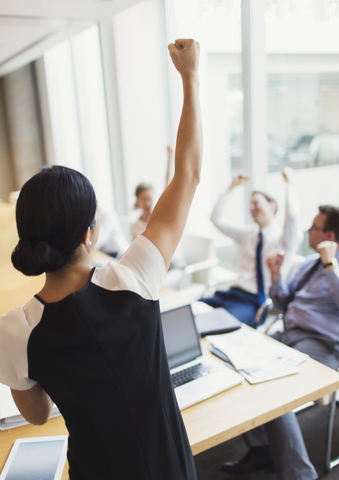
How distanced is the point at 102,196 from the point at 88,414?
5.40 metres

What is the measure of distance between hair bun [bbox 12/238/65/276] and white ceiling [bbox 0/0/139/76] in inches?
140

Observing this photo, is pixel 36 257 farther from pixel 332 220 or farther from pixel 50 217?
pixel 332 220

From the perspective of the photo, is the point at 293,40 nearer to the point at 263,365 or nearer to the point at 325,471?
the point at 263,365

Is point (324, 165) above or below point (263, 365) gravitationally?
above

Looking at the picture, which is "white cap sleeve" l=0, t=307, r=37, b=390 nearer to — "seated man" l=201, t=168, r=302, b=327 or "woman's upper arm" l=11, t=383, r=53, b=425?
"woman's upper arm" l=11, t=383, r=53, b=425

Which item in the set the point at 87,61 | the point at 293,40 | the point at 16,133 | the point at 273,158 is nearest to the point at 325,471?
the point at 273,158

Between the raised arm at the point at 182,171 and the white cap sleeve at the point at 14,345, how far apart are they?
0.30 m

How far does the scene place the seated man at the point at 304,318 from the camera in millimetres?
1750

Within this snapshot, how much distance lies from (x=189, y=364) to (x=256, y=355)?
0.99ft

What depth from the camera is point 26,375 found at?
Result: 78cm

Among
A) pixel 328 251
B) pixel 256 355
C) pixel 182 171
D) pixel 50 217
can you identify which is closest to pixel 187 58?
pixel 182 171

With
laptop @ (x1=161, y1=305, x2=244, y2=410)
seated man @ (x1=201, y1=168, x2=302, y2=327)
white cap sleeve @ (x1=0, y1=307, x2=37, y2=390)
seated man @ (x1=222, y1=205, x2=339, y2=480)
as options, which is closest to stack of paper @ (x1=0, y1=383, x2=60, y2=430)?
laptop @ (x1=161, y1=305, x2=244, y2=410)

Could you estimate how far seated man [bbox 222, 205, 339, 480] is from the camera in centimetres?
175

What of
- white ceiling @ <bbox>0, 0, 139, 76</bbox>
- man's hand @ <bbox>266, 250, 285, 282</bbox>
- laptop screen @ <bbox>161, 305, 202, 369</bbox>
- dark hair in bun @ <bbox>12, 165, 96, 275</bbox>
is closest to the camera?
dark hair in bun @ <bbox>12, 165, 96, 275</bbox>
